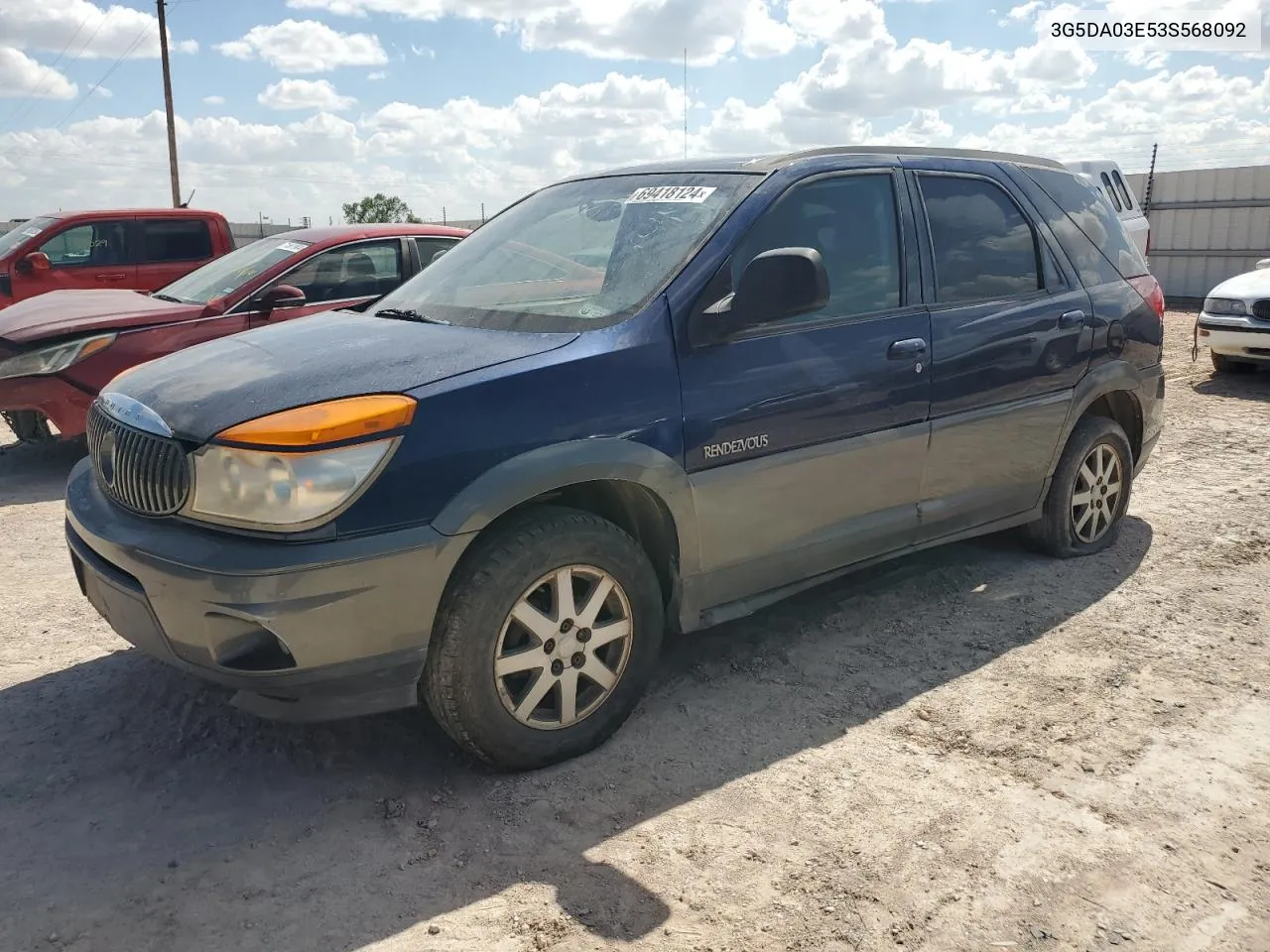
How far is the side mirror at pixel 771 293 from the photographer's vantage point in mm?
3352

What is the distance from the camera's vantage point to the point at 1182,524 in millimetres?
5699

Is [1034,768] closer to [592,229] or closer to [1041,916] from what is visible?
[1041,916]

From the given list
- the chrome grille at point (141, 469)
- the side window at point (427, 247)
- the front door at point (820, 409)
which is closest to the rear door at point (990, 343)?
the front door at point (820, 409)

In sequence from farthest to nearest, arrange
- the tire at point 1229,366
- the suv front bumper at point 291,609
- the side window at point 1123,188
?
the side window at point 1123,188, the tire at point 1229,366, the suv front bumper at point 291,609

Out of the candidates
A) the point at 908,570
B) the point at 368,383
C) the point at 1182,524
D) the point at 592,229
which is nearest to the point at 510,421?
the point at 368,383

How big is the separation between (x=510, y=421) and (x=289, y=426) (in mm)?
593

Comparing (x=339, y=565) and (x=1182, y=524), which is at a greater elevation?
(x=339, y=565)

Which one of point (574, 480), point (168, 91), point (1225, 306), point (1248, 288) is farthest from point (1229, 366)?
point (168, 91)

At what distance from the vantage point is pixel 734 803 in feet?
9.96

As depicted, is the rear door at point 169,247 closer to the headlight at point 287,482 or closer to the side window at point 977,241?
the side window at point 977,241

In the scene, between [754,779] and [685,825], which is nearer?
[685,825]

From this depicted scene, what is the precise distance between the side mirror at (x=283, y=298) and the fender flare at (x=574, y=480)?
12.2ft

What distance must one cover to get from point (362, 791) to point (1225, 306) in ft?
31.8

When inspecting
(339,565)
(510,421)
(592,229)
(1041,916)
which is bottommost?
(1041,916)
